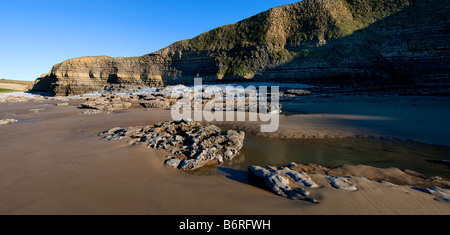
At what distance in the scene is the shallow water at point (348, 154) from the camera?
4.04m

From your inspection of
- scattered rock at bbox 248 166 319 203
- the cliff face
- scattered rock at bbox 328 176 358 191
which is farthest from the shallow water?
the cliff face

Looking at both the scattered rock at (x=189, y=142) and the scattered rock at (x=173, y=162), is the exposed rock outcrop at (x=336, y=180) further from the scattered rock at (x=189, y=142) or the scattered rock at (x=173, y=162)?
the scattered rock at (x=173, y=162)

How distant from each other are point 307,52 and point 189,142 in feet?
87.3

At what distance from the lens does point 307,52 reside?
84.1ft

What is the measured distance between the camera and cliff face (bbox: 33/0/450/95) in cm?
2031

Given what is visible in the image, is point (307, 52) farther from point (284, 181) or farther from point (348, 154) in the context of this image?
point (284, 181)

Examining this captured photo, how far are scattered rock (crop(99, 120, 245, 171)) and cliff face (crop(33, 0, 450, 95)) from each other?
71.9 ft

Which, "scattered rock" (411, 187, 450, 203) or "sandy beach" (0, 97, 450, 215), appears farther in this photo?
"scattered rock" (411, 187, 450, 203)

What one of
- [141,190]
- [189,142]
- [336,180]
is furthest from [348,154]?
[141,190]

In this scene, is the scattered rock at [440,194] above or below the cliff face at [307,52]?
below

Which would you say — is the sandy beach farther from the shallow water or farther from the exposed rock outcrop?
the shallow water

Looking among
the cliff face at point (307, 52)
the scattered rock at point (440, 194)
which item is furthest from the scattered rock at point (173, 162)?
the cliff face at point (307, 52)

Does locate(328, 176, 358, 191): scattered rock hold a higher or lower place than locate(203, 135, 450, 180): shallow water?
higher

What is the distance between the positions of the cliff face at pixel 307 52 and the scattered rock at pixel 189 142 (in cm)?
2192
